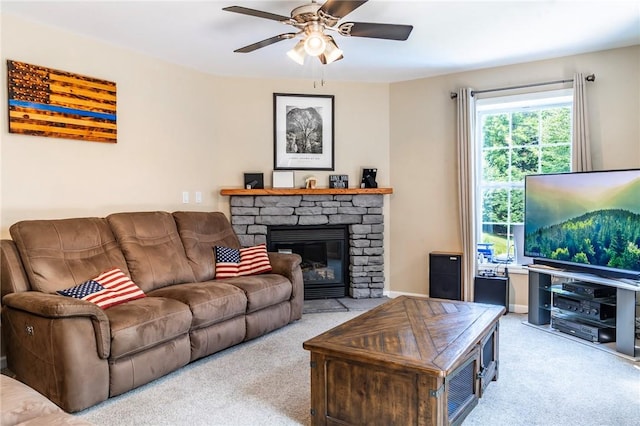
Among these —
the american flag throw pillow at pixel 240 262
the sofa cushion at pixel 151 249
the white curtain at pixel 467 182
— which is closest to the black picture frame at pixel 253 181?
the american flag throw pillow at pixel 240 262

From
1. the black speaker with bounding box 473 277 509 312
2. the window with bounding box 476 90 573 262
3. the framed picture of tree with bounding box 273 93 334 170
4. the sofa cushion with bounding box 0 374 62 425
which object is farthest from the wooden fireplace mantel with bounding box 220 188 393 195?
the sofa cushion with bounding box 0 374 62 425

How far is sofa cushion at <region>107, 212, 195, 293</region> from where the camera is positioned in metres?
3.45

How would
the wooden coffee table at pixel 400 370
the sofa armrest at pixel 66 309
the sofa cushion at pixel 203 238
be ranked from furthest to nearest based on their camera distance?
the sofa cushion at pixel 203 238 < the sofa armrest at pixel 66 309 < the wooden coffee table at pixel 400 370

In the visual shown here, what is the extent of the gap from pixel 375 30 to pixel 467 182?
2.36 meters

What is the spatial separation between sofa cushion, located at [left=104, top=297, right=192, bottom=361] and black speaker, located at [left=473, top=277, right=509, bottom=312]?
2961 mm

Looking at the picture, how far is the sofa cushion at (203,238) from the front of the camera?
12.9ft

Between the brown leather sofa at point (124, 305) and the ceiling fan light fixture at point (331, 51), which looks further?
the ceiling fan light fixture at point (331, 51)

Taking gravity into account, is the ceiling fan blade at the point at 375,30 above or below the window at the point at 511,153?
above

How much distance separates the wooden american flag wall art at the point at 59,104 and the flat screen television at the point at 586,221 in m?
3.89

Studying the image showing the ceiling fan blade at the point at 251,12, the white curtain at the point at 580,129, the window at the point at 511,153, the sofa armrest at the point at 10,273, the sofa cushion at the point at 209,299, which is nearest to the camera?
the ceiling fan blade at the point at 251,12

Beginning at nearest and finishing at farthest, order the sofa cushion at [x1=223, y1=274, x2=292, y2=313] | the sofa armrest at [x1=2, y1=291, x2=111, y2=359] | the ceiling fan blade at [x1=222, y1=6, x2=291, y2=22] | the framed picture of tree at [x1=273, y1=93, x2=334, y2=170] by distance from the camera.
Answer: the sofa armrest at [x1=2, y1=291, x2=111, y2=359] → the ceiling fan blade at [x1=222, y1=6, x2=291, y2=22] → the sofa cushion at [x1=223, y1=274, x2=292, y2=313] → the framed picture of tree at [x1=273, y1=93, x2=334, y2=170]

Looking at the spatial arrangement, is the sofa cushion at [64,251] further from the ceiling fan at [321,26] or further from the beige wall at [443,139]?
the beige wall at [443,139]

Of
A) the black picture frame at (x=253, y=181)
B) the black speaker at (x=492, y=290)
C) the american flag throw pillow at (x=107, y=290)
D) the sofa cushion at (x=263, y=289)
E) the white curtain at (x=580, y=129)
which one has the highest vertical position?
the white curtain at (x=580, y=129)

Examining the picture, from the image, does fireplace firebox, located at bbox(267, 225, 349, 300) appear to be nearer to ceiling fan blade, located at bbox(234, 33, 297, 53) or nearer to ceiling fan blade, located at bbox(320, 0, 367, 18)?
ceiling fan blade, located at bbox(234, 33, 297, 53)
